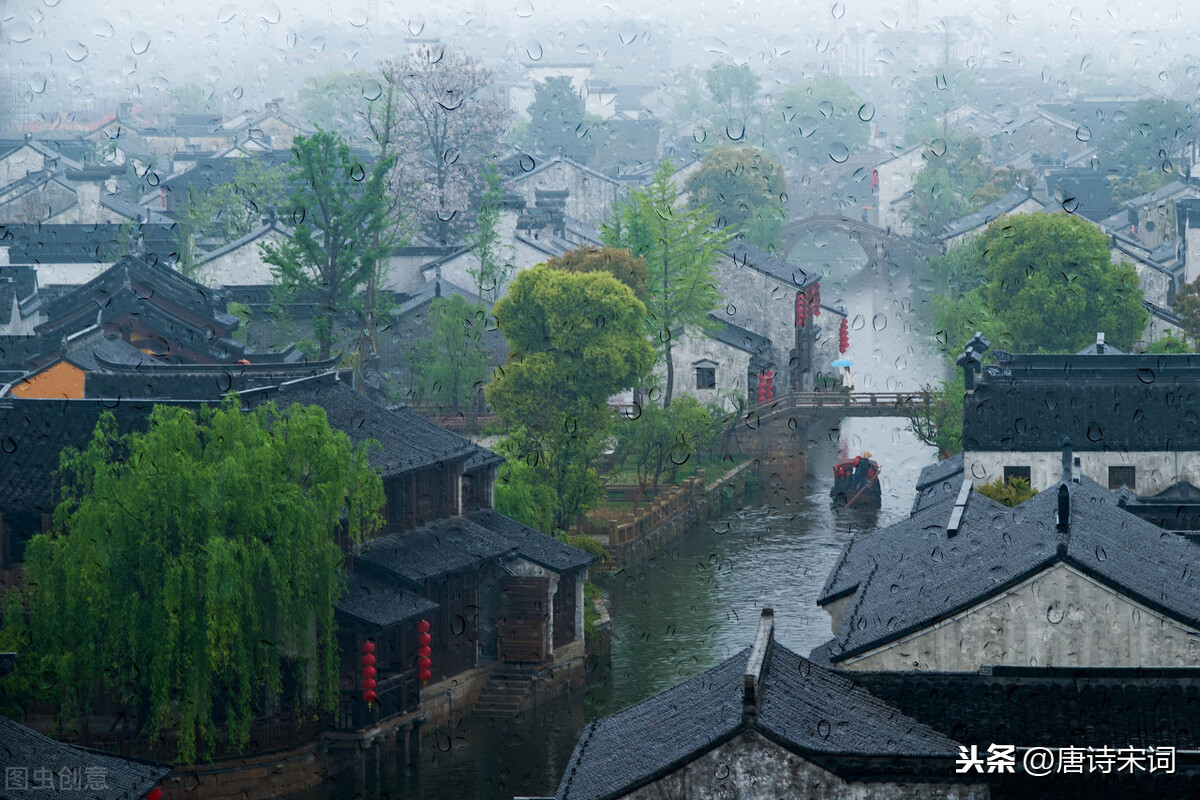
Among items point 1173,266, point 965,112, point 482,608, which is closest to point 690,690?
point 482,608

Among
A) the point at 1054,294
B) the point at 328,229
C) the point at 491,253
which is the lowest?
the point at 1054,294

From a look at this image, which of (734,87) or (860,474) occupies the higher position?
(734,87)

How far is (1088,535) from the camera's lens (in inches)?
993

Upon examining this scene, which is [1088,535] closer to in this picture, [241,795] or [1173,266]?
[241,795]

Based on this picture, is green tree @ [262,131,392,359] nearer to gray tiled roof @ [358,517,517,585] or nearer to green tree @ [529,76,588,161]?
gray tiled roof @ [358,517,517,585]

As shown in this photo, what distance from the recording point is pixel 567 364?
45688mm

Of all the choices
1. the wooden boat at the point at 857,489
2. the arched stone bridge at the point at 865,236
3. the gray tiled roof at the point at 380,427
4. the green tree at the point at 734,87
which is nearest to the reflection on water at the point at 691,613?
the wooden boat at the point at 857,489

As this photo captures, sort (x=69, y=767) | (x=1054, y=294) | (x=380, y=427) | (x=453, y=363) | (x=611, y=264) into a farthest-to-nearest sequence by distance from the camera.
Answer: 1. (x=453, y=363)
2. (x=1054, y=294)
3. (x=611, y=264)
4. (x=380, y=427)
5. (x=69, y=767)

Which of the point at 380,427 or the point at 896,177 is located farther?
the point at 896,177

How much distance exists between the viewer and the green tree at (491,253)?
2403 inches

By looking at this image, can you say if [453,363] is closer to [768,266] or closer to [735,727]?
[768,266]

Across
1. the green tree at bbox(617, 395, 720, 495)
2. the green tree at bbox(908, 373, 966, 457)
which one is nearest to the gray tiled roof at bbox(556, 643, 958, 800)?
the green tree at bbox(617, 395, 720, 495)

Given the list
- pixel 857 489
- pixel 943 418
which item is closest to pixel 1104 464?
pixel 857 489

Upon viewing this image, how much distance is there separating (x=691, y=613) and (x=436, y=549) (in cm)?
922
